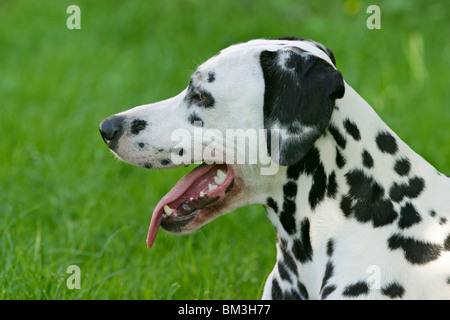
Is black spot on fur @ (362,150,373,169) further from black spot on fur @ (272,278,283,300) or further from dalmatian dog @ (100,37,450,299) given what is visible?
black spot on fur @ (272,278,283,300)

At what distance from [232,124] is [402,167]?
68 cm

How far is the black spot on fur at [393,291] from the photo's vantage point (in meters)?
2.63

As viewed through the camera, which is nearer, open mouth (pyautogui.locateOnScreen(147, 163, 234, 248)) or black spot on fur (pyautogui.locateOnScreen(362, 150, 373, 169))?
black spot on fur (pyautogui.locateOnScreen(362, 150, 373, 169))

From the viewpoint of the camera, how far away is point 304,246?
2871 mm

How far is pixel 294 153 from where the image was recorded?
8.59ft

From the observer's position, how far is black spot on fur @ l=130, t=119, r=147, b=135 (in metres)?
2.92

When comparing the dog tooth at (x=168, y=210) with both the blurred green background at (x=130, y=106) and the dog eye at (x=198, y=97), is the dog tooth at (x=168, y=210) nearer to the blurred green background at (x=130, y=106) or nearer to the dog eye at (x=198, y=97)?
the dog eye at (x=198, y=97)

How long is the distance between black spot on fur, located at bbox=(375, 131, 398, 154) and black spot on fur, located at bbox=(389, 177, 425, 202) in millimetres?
134

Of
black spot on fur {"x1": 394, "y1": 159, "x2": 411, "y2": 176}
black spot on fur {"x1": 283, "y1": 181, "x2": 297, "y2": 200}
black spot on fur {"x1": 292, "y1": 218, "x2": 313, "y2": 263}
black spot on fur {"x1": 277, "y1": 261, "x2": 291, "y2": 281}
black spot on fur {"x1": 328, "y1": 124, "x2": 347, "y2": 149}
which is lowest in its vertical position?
black spot on fur {"x1": 277, "y1": 261, "x2": 291, "y2": 281}

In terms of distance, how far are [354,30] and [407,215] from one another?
16.1 ft

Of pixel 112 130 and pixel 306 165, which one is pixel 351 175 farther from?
pixel 112 130

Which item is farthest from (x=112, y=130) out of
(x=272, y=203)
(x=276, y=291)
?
(x=276, y=291)

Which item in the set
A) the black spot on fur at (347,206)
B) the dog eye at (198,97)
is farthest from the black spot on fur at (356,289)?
the dog eye at (198,97)

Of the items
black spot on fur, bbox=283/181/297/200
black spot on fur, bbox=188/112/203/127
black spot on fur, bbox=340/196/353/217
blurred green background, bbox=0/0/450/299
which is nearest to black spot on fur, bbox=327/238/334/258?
black spot on fur, bbox=340/196/353/217
